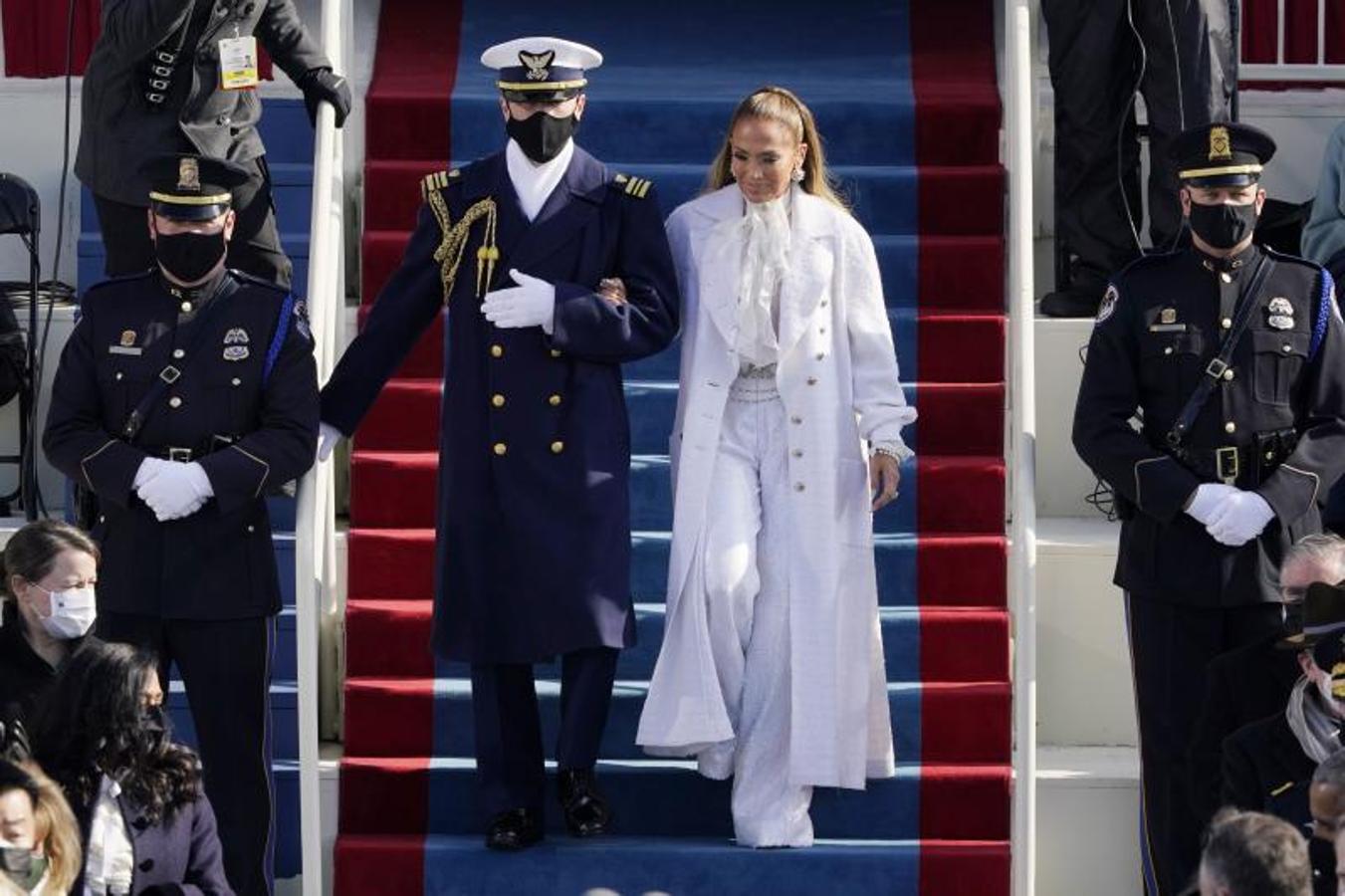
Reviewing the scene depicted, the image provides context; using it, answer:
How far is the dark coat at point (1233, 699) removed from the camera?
731 cm

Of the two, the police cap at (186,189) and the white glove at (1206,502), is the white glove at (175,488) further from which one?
the white glove at (1206,502)

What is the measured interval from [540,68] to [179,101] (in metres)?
1.19

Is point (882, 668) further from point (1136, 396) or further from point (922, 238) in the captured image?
point (922, 238)

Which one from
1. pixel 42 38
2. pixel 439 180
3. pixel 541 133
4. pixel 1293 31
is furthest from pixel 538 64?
pixel 1293 31

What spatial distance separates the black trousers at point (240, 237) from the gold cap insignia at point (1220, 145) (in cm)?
226

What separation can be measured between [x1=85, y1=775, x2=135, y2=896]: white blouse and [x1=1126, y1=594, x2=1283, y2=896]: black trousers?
2393 millimetres

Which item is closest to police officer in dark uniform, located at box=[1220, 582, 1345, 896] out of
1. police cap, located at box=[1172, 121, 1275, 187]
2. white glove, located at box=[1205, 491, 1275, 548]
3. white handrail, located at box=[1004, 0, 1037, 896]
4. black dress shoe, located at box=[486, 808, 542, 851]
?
white glove, located at box=[1205, 491, 1275, 548]

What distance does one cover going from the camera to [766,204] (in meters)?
7.85

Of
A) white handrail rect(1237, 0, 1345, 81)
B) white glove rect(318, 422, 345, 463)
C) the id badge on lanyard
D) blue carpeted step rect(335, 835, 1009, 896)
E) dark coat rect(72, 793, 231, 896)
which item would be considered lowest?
blue carpeted step rect(335, 835, 1009, 896)

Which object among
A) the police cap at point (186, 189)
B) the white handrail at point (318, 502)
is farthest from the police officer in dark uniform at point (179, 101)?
the police cap at point (186, 189)

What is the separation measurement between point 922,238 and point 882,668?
5.85ft

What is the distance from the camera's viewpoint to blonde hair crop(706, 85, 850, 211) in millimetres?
7719

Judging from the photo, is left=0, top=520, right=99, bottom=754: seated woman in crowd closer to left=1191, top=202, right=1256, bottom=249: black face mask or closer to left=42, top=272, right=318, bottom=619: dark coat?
left=42, top=272, right=318, bottom=619: dark coat

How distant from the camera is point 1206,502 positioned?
7.46 meters
